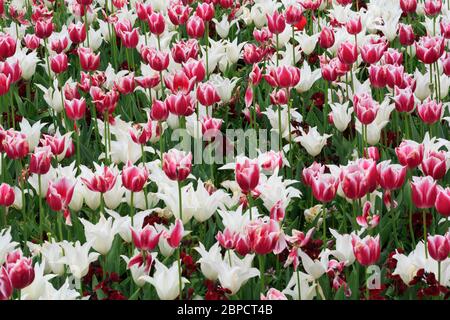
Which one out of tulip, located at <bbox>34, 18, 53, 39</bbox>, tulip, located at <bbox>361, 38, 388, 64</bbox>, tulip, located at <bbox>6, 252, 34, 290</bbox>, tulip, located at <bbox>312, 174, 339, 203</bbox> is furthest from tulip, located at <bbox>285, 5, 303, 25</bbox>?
tulip, located at <bbox>6, 252, 34, 290</bbox>

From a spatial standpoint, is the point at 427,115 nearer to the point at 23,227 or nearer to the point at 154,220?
the point at 154,220

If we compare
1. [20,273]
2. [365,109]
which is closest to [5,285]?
[20,273]

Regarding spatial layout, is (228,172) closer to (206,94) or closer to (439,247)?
(206,94)

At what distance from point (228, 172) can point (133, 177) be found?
1.45 m

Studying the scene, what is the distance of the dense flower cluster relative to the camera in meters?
3.88

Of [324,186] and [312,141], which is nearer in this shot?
[324,186]

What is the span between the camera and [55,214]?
16.0ft

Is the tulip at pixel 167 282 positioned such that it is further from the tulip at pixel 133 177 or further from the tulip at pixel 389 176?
the tulip at pixel 389 176

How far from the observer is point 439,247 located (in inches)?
144

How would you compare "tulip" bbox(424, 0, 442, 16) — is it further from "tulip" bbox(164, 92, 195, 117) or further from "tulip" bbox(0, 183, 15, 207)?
"tulip" bbox(0, 183, 15, 207)

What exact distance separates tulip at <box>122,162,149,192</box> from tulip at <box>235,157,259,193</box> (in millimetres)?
425

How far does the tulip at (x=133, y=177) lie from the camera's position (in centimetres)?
413

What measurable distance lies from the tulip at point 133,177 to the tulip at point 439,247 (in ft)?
4.02
